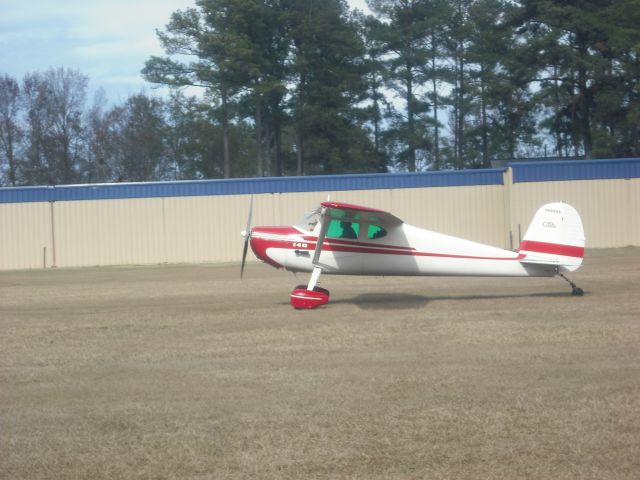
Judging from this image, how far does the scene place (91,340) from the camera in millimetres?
11000

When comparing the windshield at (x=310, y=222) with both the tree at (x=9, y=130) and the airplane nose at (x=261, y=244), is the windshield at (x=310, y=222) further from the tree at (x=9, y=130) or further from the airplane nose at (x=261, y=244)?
the tree at (x=9, y=130)

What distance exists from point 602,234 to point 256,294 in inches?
734

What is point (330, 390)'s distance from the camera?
7645mm

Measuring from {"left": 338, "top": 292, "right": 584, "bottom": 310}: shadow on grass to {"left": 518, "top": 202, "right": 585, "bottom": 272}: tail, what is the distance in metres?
0.83

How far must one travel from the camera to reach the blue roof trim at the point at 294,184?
30.4 m

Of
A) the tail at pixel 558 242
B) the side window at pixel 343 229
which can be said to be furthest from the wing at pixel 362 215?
the tail at pixel 558 242

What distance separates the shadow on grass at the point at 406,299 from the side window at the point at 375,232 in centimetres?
134

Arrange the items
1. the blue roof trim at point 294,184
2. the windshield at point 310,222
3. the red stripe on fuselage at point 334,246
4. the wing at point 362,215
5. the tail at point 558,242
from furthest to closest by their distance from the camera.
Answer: the blue roof trim at point 294,184, the windshield at point 310,222, the red stripe on fuselage at point 334,246, the tail at point 558,242, the wing at point 362,215

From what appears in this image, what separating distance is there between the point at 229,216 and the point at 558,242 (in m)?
19.0

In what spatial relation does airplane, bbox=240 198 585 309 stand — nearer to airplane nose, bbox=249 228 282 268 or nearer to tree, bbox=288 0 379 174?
airplane nose, bbox=249 228 282 268

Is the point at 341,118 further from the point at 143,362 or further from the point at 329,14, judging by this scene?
the point at 143,362

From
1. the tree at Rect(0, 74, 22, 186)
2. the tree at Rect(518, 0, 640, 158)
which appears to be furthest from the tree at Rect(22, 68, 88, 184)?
the tree at Rect(518, 0, 640, 158)

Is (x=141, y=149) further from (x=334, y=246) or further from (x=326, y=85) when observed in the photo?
(x=334, y=246)

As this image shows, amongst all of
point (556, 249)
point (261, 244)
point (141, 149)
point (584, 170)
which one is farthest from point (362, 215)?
point (141, 149)
